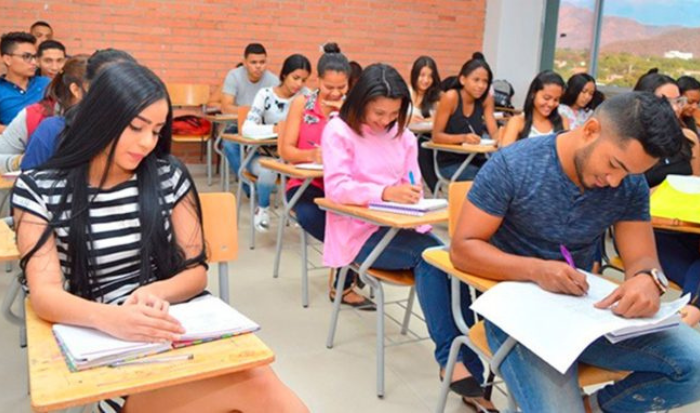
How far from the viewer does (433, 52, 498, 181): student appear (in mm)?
4320

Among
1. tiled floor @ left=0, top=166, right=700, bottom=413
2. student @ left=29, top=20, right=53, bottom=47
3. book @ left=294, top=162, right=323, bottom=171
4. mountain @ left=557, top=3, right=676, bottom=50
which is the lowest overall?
tiled floor @ left=0, top=166, right=700, bottom=413

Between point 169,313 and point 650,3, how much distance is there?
6.89 m

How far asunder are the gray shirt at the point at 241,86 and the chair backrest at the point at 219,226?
4156mm

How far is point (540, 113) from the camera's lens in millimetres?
3799

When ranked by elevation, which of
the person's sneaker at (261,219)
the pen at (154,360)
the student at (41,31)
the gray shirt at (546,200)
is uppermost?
the student at (41,31)

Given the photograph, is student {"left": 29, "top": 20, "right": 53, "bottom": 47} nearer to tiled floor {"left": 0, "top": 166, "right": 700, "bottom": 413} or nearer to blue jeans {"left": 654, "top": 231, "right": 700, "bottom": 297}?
tiled floor {"left": 0, "top": 166, "right": 700, "bottom": 413}

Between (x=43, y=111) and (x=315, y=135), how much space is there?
4.39 ft

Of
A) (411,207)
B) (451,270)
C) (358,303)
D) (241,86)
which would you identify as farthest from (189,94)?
(451,270)

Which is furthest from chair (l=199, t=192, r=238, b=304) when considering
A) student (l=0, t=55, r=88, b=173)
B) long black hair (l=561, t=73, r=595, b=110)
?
long black hair (l=561, t=73, r=595, b=110)

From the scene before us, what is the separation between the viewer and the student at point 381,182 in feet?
6.70

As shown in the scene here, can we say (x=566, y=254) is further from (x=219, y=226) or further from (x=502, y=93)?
(x=502, y=93)

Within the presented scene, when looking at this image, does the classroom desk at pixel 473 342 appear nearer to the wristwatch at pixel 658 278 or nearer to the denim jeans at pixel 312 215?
the wristwatch at pixel 658 278

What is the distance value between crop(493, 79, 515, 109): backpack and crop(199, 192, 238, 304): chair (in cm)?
583

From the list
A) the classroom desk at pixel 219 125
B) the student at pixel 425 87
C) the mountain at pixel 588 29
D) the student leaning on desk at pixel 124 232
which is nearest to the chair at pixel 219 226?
the student leaning on desk at pixel 124 232
